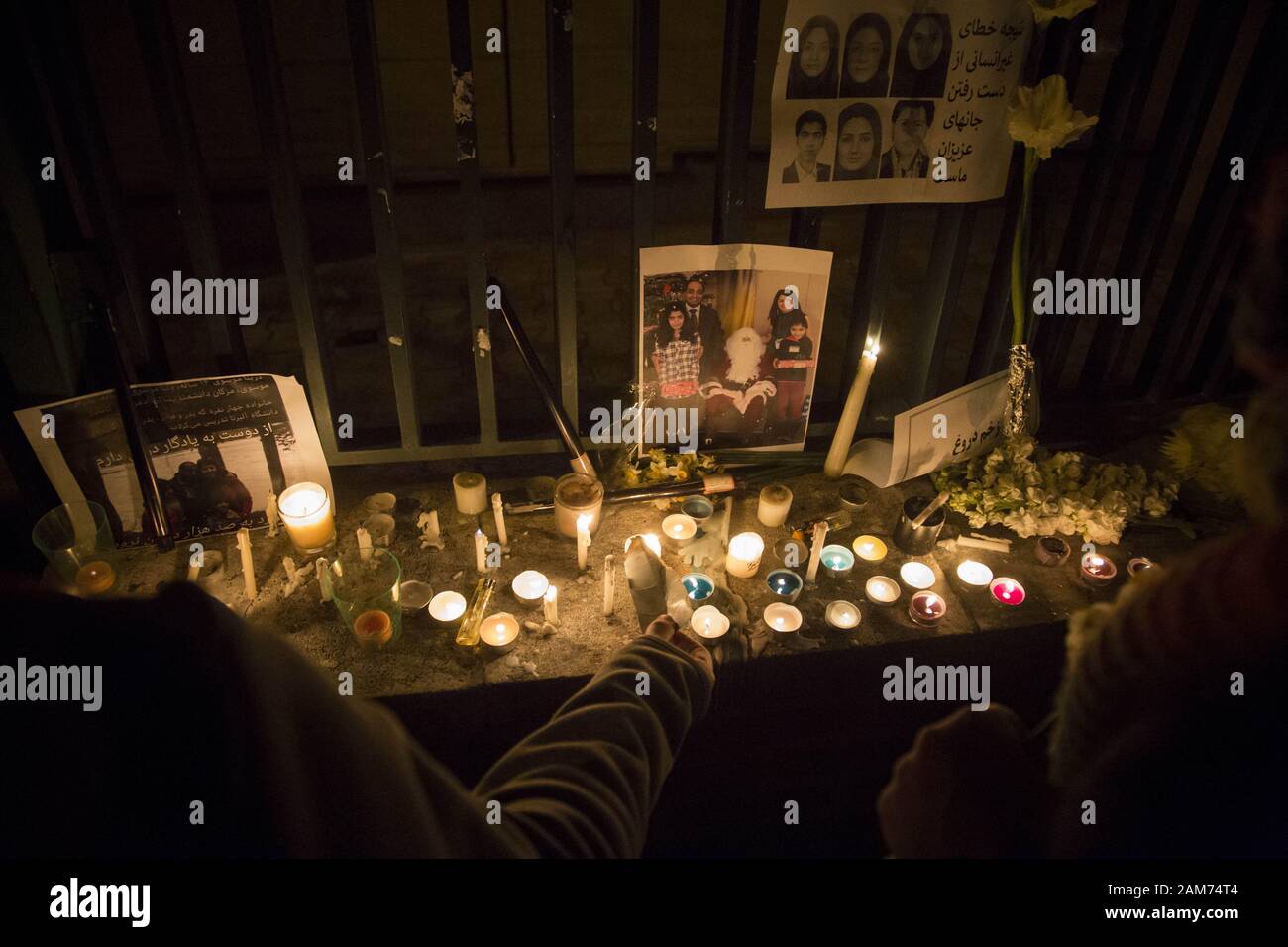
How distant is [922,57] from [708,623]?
1.50 meters

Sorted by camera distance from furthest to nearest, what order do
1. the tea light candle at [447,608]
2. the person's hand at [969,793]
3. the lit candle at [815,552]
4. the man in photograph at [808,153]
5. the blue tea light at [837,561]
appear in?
the blue tea light at [837,561] < the lit candle at [815,552] < the tea light candle at [447,608] < the man in photograph at [808,153] < the person's hand at [969,793]

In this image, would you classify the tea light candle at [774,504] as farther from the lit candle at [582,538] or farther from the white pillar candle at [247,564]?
the white pillar candle at [247,564]

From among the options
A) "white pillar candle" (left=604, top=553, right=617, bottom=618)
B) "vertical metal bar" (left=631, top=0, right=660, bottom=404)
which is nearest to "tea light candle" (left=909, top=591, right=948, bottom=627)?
"white pillar candle" (left=604, top=553, right=617, bottom=618)

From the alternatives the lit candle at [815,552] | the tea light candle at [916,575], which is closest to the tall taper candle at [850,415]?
the lit candle at [815,552]

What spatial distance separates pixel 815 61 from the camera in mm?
1827

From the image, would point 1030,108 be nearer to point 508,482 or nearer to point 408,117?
point 508,482

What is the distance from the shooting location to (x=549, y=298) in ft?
15.9

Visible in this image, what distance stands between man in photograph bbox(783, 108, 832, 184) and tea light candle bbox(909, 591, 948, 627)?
1154mm

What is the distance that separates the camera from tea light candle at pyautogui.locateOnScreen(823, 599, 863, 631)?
2.08 metres

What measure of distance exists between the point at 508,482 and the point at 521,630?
62 cm

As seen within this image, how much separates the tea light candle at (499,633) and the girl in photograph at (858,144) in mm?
1432

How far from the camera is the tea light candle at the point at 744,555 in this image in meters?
2.18

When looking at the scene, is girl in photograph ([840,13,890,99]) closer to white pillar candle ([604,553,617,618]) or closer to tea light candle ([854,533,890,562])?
tea light candle ([854,533,890,562])

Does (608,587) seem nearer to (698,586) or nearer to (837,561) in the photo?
(698,586)
